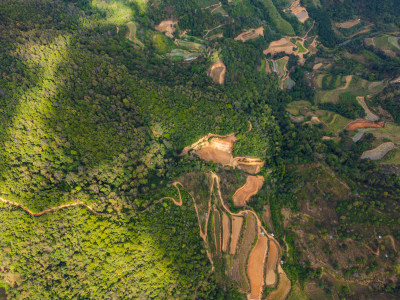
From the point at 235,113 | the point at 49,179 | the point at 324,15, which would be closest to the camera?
the point at 49,179

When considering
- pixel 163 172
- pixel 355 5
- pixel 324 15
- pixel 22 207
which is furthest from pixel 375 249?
pixel 355 5

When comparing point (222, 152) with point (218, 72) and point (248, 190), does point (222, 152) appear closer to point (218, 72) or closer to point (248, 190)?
point (248, 190)

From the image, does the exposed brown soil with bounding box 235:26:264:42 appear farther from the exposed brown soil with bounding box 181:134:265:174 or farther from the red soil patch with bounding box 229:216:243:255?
the red soil patch with bounding box 229:216:243:255

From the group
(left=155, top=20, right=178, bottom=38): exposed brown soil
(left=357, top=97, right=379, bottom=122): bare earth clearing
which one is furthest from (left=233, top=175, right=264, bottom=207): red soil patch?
(left=155, top=20, right=178, bottom=38): exposed brown soil

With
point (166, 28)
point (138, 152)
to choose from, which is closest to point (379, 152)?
point (138, 152)

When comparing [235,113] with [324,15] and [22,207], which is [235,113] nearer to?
[22,207]
